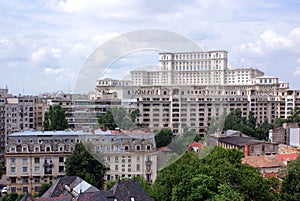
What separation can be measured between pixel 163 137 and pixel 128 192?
12.1 ft

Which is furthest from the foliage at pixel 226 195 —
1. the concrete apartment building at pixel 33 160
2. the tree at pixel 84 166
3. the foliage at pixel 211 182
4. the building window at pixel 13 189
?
the building window at pixel 13 189

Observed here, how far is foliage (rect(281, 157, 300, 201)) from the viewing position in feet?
22.8

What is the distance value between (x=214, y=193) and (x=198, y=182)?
0.99 feet

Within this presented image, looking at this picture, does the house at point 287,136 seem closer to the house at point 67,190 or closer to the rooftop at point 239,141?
the rooftop at point 239,141

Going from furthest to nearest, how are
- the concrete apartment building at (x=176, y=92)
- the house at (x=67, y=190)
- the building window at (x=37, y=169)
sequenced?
the building window at (x=37, y=169), the house at (x=67, y=190), the concrete apartment building at (x=176, y=92)

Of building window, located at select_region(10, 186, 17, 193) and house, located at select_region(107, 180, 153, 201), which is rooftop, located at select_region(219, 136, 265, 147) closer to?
house, located at select_region(107, 180, 153, 201)

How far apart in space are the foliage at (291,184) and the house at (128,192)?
8.12 feet

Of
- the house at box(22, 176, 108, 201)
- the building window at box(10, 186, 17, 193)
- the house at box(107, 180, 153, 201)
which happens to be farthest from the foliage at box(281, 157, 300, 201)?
the building window at box(10, 186, 17, 193)

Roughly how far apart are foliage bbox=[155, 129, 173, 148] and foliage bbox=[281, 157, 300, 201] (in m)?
4.05

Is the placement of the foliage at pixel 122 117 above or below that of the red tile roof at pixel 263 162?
above

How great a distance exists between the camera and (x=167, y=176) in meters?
7.36

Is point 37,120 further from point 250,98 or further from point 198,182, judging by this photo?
point 198,182

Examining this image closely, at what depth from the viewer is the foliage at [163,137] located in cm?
359

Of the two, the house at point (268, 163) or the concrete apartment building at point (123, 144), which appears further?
the house at point (268, 163)
